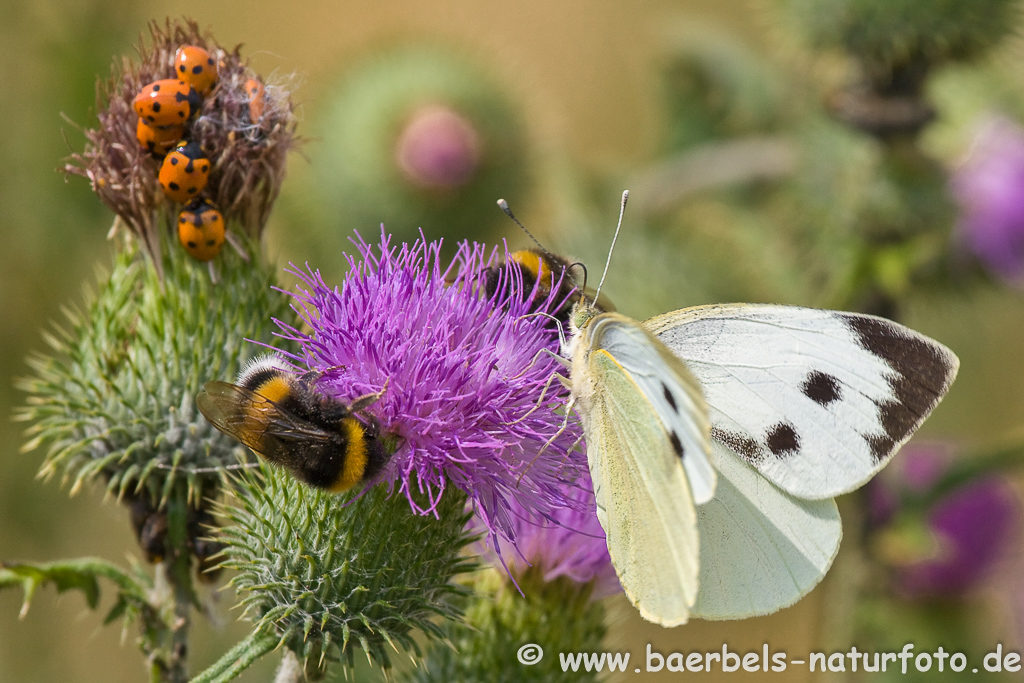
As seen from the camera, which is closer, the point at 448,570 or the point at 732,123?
the point at 448,570

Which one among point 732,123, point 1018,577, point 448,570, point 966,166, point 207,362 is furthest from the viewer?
point 732,123

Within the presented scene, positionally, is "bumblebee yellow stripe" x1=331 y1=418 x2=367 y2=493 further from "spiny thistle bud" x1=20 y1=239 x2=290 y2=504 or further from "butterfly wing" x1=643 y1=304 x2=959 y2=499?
"butterfly wing" x1=643 y1=304 x2=959 y2=499

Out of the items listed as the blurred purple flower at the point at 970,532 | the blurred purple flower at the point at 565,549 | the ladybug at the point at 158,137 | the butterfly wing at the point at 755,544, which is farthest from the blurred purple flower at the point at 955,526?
the ladybug at the point at 158,137

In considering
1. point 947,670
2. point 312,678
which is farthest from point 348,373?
point 947,670

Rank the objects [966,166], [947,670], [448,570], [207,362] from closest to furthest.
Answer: [448,570]
[207,362]
[947,670]
[966,166]

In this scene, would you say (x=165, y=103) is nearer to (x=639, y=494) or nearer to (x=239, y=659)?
(x=239, y=659)

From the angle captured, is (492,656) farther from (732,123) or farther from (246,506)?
(732,123)
